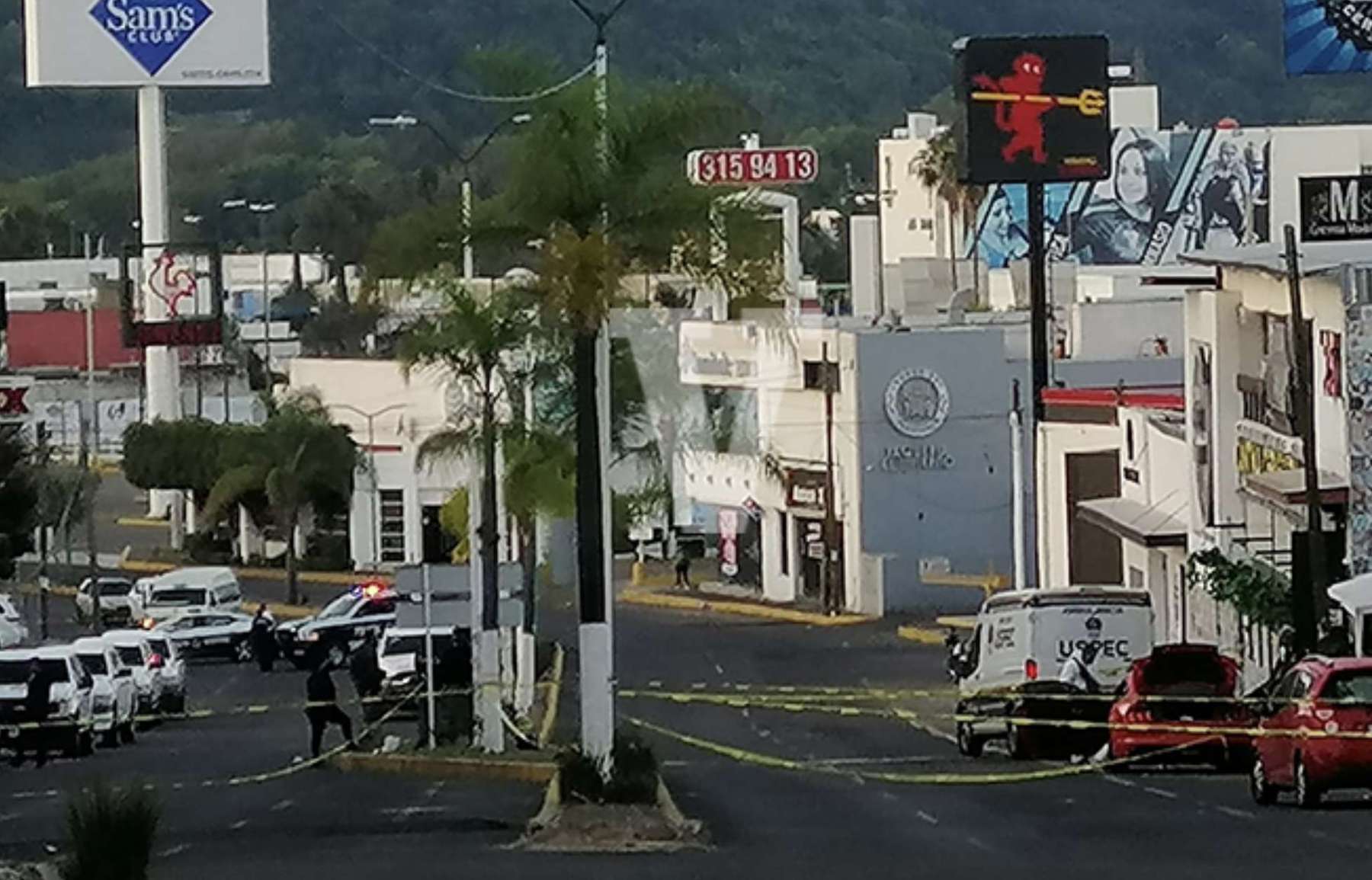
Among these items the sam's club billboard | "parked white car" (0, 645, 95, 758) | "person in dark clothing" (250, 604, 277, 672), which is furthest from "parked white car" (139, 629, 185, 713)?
the sam's club billboard

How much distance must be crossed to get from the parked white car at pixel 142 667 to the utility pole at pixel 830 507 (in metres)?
30.6

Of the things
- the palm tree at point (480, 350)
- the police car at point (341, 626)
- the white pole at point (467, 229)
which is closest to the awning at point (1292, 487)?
the palm tree at point (480, 350)

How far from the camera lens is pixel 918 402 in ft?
270

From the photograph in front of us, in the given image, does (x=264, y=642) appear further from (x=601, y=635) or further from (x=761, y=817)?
(x=601, y=635)

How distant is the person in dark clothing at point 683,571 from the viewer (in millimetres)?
89062

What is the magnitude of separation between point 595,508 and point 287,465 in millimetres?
63848

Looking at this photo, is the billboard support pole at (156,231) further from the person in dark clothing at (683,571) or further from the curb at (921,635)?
the curb at (921,635)

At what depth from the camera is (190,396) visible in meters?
121

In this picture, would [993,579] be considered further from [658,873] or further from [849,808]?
[658,873]

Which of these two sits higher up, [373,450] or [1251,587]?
[373,450]

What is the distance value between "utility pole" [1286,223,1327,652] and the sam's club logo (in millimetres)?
70061

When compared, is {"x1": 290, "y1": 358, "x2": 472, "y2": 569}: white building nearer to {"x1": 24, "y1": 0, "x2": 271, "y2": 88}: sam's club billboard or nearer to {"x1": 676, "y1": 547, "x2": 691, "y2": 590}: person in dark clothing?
{"x1": 676, "y1": 547, "x2": 691, "y2": 590}: person in dark clothing

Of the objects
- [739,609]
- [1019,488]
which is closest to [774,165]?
[739,609]

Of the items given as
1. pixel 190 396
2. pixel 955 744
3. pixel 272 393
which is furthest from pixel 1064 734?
pixel 190 396
